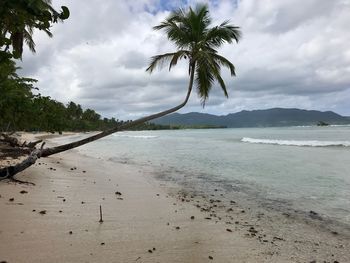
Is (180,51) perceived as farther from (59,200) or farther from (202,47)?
(59,200)

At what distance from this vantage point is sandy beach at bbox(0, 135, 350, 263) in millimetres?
5039

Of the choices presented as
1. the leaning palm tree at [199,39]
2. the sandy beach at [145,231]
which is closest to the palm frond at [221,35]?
the leaning palm tree at [199,39]

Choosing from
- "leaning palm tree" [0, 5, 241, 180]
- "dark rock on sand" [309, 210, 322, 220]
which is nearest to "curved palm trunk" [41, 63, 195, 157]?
"leaning palm tree" [0, 5, 241, 180]

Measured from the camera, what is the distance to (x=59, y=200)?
26.4 ft

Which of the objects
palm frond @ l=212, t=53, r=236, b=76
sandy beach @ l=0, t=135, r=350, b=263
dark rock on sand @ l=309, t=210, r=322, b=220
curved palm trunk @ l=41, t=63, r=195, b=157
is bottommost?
dark rock on sand @ l=309, t=210, r=322, b=220

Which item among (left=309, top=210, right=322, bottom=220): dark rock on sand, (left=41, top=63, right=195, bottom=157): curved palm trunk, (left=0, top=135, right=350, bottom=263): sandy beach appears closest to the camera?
(left=0, top=135, right=350, bottom=263): sandy beach

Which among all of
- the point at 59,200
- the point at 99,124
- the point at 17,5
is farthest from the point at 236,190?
the point at 99,124

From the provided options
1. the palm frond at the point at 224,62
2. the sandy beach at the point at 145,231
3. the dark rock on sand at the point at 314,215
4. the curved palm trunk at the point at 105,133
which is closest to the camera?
the sandy beach at the point at 145,231

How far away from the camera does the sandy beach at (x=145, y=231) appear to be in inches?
198

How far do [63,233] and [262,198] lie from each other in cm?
667

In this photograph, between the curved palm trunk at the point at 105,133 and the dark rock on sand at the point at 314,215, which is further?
the dark rock on sand at the point at 314,215

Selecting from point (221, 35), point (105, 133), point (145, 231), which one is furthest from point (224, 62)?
point (145, 231)

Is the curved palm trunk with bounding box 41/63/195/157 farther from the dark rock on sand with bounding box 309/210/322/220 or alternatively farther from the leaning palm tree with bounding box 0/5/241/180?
the dark rock on sand with bounding box 309/210/322/220

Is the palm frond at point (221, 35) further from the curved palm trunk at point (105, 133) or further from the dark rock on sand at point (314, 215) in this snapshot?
the dark rock on sand at point (314, 215)
